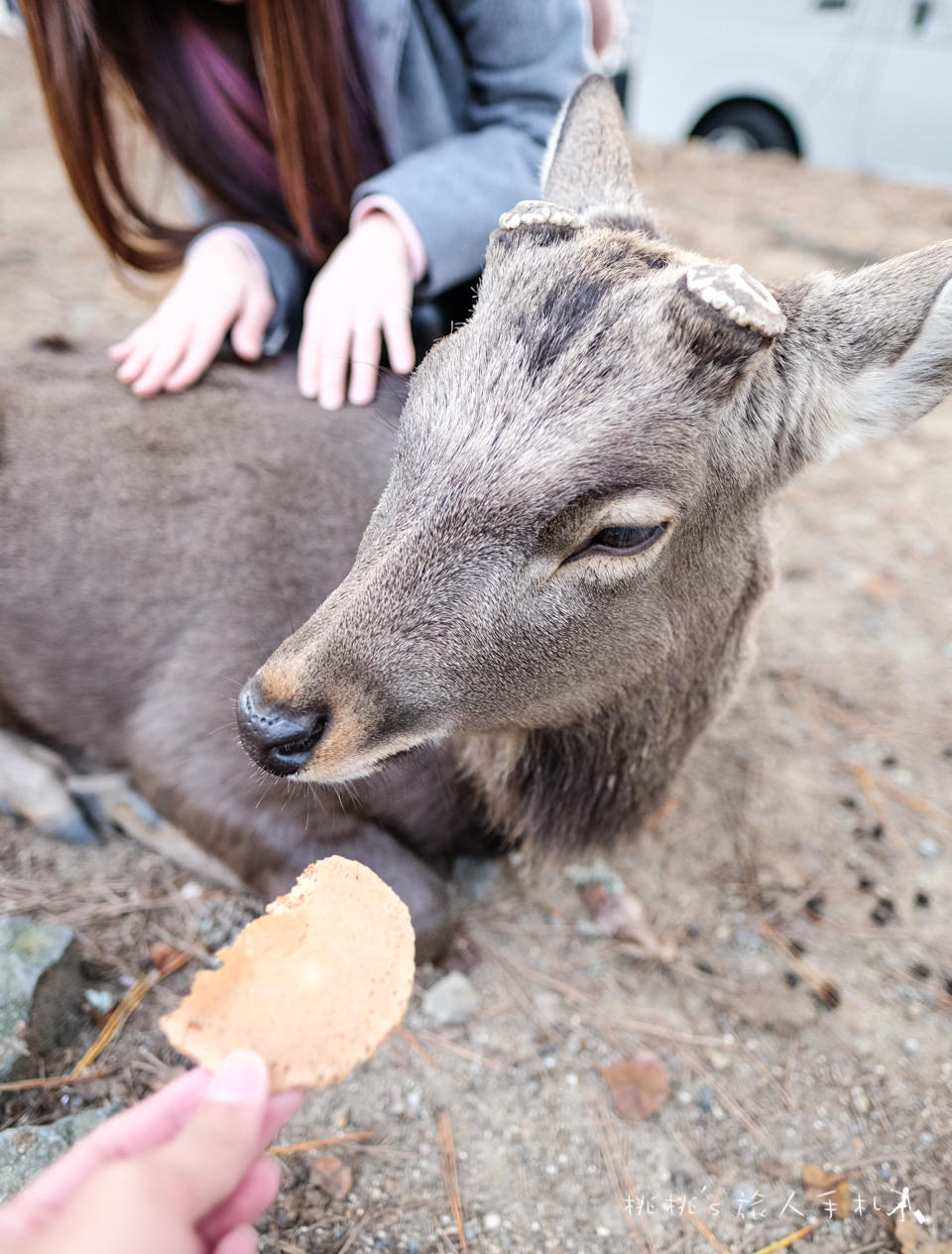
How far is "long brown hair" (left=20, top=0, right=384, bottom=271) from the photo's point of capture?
3420 mm

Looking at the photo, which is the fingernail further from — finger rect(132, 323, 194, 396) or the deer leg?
finger rect(132, 323, 194, 396)

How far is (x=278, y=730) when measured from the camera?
2.16 metres

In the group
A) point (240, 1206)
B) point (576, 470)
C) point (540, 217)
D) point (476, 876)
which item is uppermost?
Result: point (540, 217)

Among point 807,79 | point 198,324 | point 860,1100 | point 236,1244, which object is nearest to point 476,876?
Result: point 860,1100

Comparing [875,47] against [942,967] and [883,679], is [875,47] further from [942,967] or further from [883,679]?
[942,967]

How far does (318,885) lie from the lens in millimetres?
2113

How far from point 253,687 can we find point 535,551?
2.47ft

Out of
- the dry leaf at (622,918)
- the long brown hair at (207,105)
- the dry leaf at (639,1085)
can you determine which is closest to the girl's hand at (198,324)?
the long brown hair at (207,105)

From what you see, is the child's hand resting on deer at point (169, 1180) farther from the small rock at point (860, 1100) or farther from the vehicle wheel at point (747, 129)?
the vehicle wheel at point (747, 129)

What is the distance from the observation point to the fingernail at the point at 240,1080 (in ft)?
5.06

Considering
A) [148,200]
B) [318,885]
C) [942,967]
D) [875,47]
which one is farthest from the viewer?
[875,47]

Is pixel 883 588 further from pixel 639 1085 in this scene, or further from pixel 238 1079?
pixel 238 1079

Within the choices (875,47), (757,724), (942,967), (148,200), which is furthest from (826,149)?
(942,967)

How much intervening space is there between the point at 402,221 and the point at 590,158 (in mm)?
748
